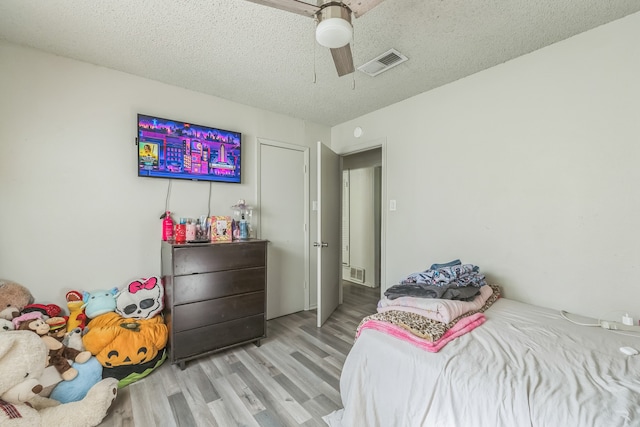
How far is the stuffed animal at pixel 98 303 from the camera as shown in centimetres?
199

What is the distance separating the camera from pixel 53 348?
5.50ft

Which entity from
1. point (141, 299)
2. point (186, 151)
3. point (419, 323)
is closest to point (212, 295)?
point (141, 299)

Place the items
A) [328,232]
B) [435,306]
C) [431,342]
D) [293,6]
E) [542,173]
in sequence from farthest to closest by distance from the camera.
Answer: [328,232] < [542,173] < [435,306] < [431,342] < [293,6]

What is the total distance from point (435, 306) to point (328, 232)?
1.65m

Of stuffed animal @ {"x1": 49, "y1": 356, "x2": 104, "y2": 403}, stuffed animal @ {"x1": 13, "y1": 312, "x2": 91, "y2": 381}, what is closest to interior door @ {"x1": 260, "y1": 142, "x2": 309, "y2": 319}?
stuffed animal @ {"x1": 49, "y1": 356, "x2": 104, "y2": 403}

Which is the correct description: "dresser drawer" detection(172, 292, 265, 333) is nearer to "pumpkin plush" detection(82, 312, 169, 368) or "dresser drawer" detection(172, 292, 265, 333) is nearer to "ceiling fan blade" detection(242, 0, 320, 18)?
"pumpkin plush" detection(82, 312, 169, 368)

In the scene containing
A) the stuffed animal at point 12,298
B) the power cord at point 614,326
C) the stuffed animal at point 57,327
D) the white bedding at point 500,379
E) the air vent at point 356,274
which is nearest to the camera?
the white bedding at point 500,379

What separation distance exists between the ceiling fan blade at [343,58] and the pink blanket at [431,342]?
4.67 ft

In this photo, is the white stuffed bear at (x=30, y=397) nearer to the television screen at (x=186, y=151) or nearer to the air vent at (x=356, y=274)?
the television screen at (x=186, y=151)

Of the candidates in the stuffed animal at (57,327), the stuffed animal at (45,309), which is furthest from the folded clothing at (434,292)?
the stuffed animal at (45,309)

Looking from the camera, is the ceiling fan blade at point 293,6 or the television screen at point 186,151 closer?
the ceiling fan blade at point 293,6

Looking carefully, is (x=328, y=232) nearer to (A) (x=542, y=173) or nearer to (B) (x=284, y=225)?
(B) (x=284, y=225)

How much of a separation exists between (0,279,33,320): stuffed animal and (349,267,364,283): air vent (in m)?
3.84

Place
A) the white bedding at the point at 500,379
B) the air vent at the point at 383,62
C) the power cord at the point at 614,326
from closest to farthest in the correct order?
the white bedding at the point at 500,379, the power cord at the point at 614,326, the air vent at the point at 383,62
